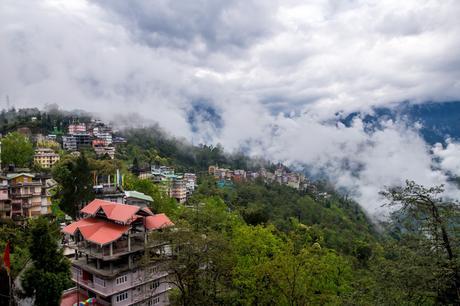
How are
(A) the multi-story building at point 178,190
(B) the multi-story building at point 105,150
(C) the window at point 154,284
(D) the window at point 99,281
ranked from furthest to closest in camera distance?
(B) the multi-story building at point 105,150
(A) the multi-story building at point 178,190
(C) the window at point 154,284
(D) the window at point 99,281

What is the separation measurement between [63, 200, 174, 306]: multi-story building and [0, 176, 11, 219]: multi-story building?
15.7 metres

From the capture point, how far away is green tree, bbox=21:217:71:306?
18.4m

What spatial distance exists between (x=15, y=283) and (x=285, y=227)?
5276cm

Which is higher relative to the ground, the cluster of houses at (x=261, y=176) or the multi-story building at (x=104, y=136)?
the multi-story building at (x=104, y=136)

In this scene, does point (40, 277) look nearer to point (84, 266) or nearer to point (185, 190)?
point (84, 266)

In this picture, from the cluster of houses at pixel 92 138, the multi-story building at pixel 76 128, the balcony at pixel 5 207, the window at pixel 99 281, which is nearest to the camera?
the window at pixel 99 281

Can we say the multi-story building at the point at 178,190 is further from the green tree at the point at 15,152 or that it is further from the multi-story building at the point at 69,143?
the green tree at the point at 15,152

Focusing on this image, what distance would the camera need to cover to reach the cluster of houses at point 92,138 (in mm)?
89438

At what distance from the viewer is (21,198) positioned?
1500 inches

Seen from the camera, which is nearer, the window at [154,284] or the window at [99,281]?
the window at [99,281]

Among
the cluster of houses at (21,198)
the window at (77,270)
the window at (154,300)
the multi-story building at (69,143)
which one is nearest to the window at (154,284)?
the window at (154,300)

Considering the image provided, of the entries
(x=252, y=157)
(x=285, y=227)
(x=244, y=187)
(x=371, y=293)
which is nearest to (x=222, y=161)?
(x=252, y=157)

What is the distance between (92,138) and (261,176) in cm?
6522

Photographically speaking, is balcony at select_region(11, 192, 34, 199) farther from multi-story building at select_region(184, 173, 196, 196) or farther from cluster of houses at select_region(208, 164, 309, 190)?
cluster of houses at select_region(208, 164, 309, 190)
